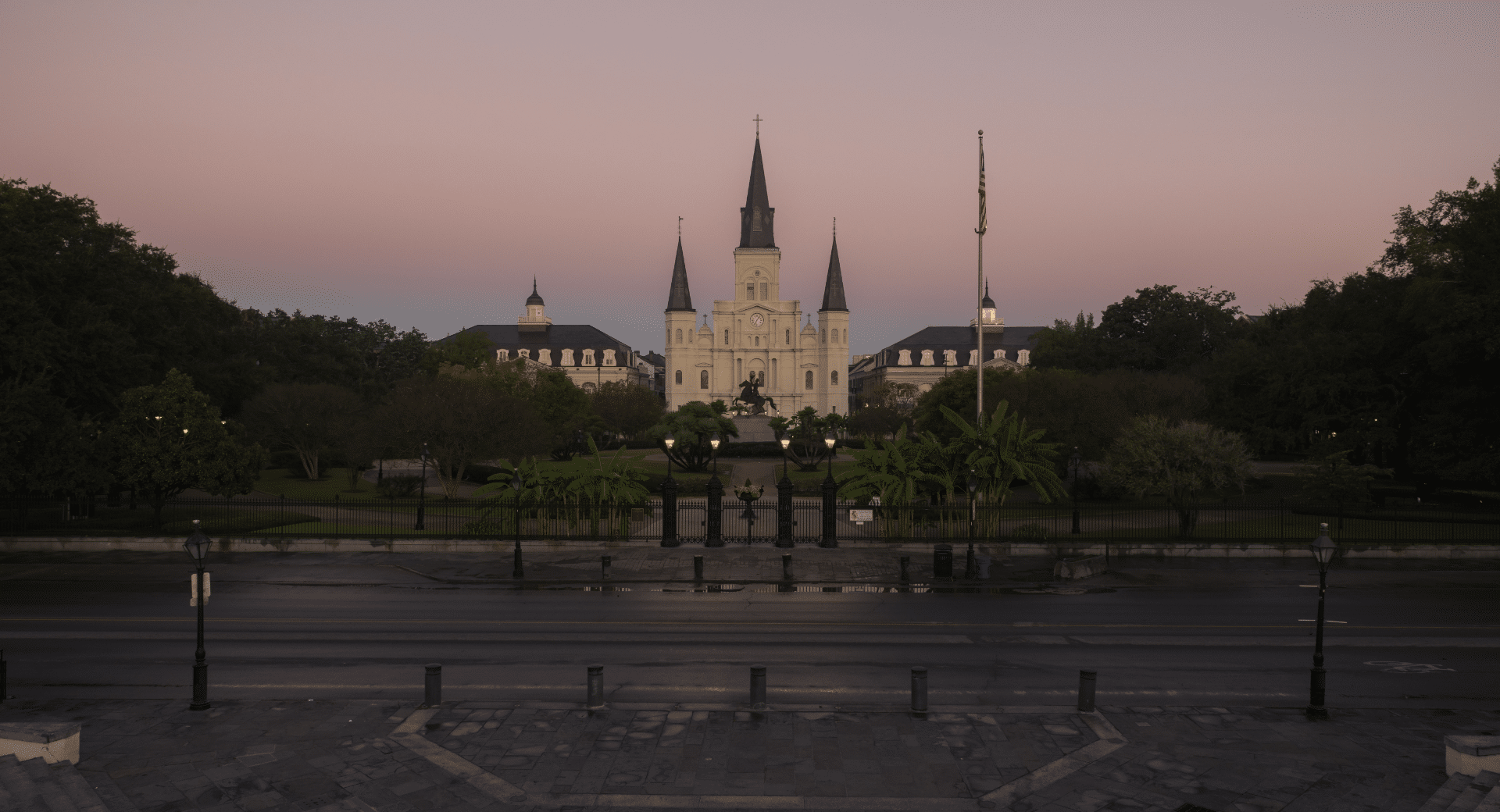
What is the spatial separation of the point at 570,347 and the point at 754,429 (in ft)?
324

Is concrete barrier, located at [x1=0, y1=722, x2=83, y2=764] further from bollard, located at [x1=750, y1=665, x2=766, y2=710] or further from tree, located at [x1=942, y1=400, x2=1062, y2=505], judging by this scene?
tree, located at [x1=942, y1=400, x2=1062, y2=505]

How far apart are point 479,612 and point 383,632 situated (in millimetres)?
2451

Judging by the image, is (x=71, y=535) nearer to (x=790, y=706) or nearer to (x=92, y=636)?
(x=92, y=636)

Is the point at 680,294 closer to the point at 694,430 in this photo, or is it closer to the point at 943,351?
the point at 943,351

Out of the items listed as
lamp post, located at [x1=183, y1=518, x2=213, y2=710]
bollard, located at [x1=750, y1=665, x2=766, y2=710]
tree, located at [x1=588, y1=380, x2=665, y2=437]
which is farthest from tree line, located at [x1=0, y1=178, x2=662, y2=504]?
bollard, located at [x1=750, y1=665, x2=766, y2=710]

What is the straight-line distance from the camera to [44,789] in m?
9.98

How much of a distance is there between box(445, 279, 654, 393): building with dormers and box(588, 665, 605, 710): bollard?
143 meters

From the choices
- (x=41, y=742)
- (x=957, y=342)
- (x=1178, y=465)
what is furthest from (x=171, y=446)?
(x=957, y=342)

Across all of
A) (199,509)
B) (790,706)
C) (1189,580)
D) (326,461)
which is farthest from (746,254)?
(790,706)

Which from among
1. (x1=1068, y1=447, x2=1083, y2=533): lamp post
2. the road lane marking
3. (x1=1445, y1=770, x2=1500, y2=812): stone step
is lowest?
the road lane marking

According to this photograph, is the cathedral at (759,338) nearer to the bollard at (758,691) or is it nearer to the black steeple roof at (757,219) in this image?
the black steeple roof at (757,219)

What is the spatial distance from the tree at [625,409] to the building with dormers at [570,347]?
185 ft

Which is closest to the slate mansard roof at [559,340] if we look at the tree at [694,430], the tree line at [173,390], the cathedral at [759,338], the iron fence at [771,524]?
the cathedral at [759,338]

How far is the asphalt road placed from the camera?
47.1 feet
